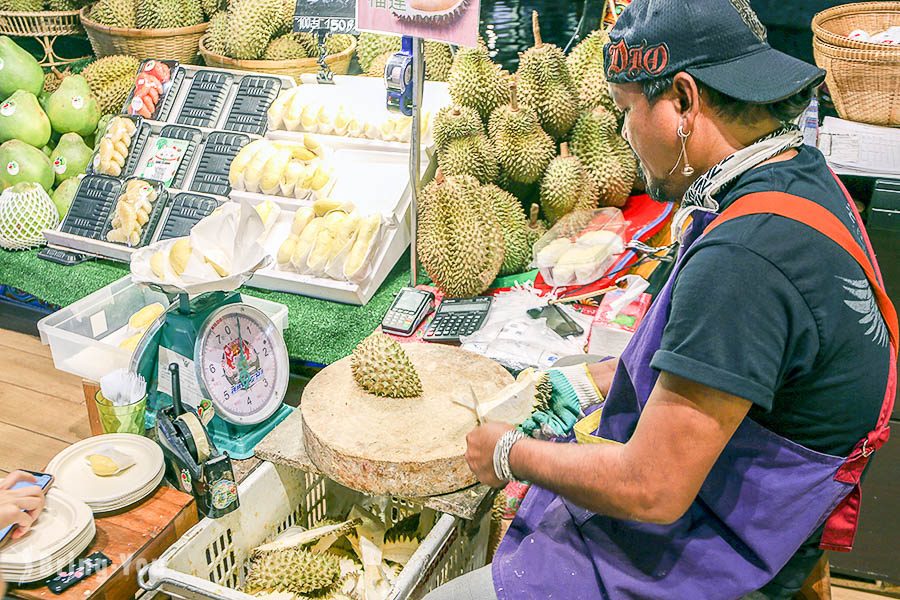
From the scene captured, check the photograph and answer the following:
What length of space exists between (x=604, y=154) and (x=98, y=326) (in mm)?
1923

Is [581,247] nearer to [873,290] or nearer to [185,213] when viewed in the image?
[873,290]

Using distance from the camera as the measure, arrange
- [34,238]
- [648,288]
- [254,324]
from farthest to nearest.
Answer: [34,238] < [648,288] < [254,324]

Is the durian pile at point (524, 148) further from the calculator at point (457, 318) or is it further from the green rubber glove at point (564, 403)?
the green rubber glove at point (564, 403)

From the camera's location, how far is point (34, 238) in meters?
3.38

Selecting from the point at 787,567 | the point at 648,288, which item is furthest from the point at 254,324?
the point at 787,567

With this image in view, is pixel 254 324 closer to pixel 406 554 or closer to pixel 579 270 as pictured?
pixel 406 554

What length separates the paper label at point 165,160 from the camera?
3.39 meters

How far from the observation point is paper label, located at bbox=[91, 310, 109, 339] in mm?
2709

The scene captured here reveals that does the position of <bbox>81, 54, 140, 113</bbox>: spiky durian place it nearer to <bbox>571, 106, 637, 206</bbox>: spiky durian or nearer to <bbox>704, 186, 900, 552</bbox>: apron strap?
<bbox>571, 106, 637, 206</bbox>: spiky durian

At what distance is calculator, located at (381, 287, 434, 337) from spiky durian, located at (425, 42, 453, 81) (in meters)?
1.07

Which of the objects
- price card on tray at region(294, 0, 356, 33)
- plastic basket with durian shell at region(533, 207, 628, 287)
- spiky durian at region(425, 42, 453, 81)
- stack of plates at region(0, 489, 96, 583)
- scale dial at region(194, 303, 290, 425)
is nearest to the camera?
stack of plates at region(0, 489, 96, 583)

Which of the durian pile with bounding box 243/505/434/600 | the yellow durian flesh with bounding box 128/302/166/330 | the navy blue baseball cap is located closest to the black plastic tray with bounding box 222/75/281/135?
the yellow durian flesh with bounding box 128/302/166/330

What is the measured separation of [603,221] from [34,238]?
7.92ft

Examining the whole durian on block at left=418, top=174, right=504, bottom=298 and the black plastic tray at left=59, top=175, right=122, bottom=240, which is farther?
the black plastic tray at left=59, top=175, right=122, bottom=240
